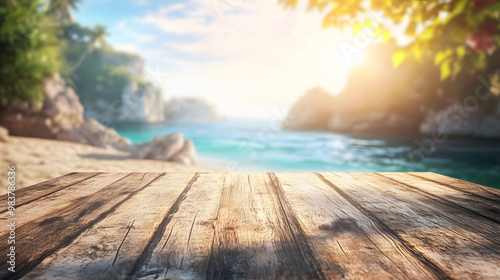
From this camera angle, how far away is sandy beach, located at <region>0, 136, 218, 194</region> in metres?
5.04

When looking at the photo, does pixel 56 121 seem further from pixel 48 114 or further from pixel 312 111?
pixel 312 111

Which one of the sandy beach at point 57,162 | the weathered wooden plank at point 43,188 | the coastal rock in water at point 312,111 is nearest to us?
the weathered wooden plank at point 43,188

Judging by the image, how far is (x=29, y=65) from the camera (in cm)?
929

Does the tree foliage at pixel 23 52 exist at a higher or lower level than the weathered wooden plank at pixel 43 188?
higher

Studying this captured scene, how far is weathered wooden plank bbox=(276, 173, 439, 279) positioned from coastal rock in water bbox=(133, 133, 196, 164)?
780 cm

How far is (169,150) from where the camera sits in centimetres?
855

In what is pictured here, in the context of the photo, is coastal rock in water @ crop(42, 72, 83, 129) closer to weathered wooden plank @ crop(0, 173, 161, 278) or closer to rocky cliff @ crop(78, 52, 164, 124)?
weathered wooden plank @ crop(0, 173, 161, 278)

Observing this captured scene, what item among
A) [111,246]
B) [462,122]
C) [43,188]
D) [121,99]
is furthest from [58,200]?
[121,99]

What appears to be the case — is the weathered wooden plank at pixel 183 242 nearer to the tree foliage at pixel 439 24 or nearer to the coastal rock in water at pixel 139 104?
the tree foliage at pixel 439 24

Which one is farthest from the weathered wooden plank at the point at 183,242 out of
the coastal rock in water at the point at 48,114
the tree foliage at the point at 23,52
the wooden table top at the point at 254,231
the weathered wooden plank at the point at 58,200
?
the coastal rock in water at the point at 48,114

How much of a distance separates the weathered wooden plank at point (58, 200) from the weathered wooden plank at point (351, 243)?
841 millimetres

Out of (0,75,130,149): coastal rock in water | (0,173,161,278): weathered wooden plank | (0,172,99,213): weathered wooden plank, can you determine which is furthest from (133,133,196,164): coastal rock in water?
(0,173,161,278): weathered wooden plank

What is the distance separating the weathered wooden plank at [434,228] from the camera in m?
0.61

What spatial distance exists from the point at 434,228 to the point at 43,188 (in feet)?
5.03
